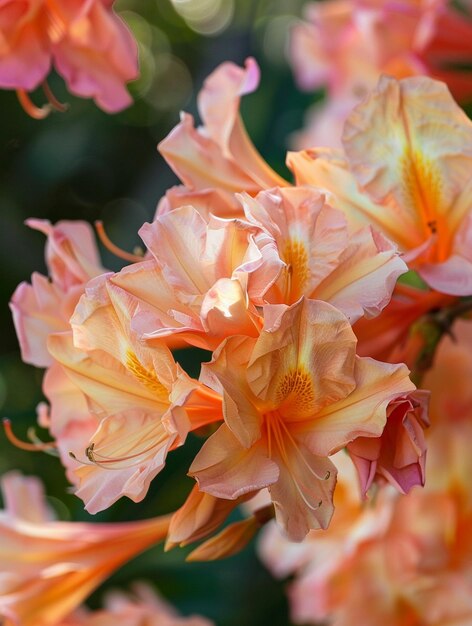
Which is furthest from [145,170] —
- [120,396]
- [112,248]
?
[120,396]

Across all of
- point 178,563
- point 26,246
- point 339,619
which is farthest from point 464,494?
point 26,246

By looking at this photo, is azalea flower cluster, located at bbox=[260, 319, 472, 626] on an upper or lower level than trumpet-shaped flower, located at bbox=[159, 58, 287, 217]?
lower

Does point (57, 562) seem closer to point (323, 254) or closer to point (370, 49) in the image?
point (323, 254)

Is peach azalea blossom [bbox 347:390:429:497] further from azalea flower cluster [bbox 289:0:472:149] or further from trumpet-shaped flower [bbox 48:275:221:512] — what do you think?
azalea flower cluster [bbox 289:0:472:149]

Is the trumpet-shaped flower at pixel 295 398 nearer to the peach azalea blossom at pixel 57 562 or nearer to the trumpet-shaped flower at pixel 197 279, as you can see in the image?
the trumpet-shaped flower at pixel 197 279

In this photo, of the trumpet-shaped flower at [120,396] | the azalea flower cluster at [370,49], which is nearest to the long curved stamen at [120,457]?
the trumpet-shaped flower at [120,396]

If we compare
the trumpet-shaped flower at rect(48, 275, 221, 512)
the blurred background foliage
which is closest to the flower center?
the trumpet-shaped flower at rect(48, 275, 221, 512)

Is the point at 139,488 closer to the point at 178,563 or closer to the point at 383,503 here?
the point at 383,503

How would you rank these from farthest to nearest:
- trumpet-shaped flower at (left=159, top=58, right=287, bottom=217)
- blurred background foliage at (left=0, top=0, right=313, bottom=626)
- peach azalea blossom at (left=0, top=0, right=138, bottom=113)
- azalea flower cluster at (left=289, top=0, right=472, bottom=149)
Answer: blurred background foliage at (left=0, top=0, right=313, bottom=626) < azalea flower cluster at (left=289, top=0, right=472, bottom=149) < peach azalea blossom at (left=0, top=0, right=138, bottom=113) < trumpet-shaped flower at (left=159, top=58, right=287, bottom=217)
